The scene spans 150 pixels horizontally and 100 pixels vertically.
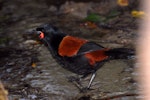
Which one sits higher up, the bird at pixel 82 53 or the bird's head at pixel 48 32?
the bird's head at pixel 48 32

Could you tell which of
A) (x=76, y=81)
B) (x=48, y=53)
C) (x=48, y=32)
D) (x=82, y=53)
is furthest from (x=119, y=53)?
(x=48, y=53)

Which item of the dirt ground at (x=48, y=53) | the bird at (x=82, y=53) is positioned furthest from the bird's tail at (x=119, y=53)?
the dirt ground at (x=48, y=53)

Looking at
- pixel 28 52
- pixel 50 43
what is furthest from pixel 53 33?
pixel 28 52

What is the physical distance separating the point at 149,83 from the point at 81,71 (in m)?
0.82

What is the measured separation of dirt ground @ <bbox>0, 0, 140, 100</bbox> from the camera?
4.25m

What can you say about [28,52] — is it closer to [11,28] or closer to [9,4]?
[11,28]

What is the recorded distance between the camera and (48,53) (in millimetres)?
5359

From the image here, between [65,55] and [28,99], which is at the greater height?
[65,55]

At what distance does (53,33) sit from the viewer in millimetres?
4352

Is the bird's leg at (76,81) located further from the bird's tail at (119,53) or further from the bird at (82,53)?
the bird's tail at (119,53)

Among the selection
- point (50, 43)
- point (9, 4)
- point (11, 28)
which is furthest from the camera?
point (9, 4)

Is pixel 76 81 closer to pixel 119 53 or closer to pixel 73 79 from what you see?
pixel 73 79

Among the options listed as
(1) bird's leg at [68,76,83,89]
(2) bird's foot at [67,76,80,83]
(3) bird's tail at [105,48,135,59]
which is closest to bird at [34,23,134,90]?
(3) bird's tail at [105,48,135,59]

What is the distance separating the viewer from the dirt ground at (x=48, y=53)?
425 cm
